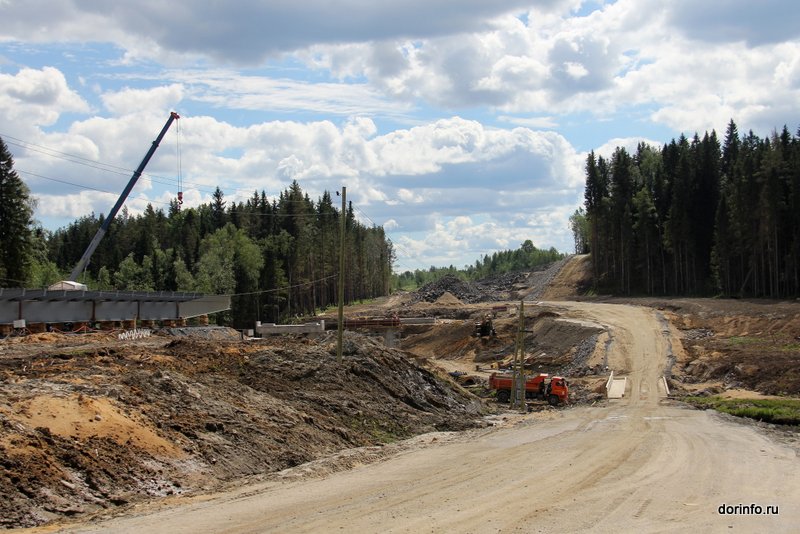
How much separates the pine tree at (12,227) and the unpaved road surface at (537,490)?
55.3 metres

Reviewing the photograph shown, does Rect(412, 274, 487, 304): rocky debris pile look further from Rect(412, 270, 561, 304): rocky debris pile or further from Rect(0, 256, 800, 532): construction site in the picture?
Rect(0, 256, 800, 532): construction site

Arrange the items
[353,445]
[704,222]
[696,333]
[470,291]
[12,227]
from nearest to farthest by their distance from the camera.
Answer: [353,445] → [696,333] → [12,227] → [704,222] → [470,291]

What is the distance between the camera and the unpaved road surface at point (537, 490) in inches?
614

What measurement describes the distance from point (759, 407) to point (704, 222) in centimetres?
6343

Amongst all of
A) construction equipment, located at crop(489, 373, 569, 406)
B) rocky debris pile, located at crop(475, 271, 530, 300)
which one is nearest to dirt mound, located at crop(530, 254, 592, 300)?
rocky debris pile, located at crop(475, 271, 530, 300)

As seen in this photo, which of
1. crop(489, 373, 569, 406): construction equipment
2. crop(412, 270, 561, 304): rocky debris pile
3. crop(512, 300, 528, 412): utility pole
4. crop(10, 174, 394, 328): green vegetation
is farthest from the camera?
crop(412, 270, 561, 304): rocky debris pile

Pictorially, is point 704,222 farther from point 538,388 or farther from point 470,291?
point 538,388

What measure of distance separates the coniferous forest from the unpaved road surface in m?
68.6

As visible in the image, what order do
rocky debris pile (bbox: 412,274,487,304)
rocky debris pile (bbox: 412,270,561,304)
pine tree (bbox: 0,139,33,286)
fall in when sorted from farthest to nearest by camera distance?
rocky debris pile (bbox: 412,270,561,304) → rocky debris pile (bbox: 412,274,487,304) → pine tree (bbox: 0,139,33,286)

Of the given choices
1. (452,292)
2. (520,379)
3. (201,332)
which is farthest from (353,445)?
(452,292)

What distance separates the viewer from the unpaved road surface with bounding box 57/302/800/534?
51.2 ft

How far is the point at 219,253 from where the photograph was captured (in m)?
107

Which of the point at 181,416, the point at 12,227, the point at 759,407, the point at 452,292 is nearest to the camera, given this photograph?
the point at 181,416

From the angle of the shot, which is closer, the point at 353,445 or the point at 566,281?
the point at 353,445
